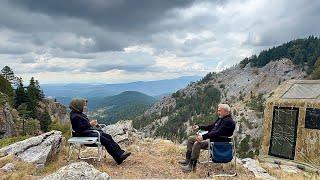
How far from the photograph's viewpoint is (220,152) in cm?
973

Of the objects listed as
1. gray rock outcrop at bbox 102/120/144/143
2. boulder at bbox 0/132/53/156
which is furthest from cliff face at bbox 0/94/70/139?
boulder at bbox 0/132/53/156

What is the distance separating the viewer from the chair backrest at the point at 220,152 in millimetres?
9688

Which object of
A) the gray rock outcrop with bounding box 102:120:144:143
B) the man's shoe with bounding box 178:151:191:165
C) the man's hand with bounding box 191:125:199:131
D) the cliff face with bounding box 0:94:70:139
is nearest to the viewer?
the man's shoe with bounding box 178:151:191:165

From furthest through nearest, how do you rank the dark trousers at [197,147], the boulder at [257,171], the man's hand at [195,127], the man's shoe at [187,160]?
the man's hand at [195,127] → the man's shoe at [187,160] → the boulder at [257,171] → the dark trousers at [197,147]

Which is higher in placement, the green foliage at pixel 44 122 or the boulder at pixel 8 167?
the boulder at pixel 8 167

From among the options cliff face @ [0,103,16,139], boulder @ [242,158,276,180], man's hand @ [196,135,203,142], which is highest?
man's hand @ [196,135,203,142]

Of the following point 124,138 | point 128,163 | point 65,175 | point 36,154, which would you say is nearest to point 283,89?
point 124,138

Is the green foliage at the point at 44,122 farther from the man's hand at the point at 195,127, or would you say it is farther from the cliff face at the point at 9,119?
the man's hand at the point at 195,127

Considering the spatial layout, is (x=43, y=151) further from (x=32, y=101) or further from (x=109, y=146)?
(x=32, y=101)

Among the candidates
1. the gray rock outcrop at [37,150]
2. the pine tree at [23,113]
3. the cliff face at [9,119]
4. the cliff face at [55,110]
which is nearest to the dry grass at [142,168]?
the gray rock outcrop at [37,150]

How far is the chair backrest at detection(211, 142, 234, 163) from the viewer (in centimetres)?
969

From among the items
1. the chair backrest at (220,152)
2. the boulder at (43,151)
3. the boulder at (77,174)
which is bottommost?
the boulder at (43,151)

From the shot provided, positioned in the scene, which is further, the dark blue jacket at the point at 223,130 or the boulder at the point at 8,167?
the dark blue jacket at the point at 223,130

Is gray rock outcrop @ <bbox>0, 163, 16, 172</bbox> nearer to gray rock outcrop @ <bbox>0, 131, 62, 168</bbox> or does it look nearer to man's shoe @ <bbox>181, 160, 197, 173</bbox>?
gray rock outcrop @ <bbox>0, 131, 62, 168</bbox>
